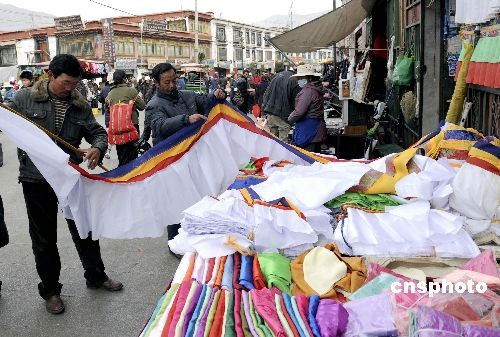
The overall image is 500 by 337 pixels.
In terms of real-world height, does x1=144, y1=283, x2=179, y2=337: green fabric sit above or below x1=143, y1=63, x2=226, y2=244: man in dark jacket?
below

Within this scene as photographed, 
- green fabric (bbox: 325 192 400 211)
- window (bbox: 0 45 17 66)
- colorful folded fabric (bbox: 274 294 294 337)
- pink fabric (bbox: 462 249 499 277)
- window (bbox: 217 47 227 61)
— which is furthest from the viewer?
window (bbox: 217 47 227 61)

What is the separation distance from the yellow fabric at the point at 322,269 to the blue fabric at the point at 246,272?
0.89 ft

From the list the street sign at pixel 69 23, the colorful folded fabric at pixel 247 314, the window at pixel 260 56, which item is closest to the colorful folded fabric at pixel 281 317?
the colorful folded fabric at pixel 247 314

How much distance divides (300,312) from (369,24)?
38.3ft

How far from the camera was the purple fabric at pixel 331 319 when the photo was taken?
6.53 ft

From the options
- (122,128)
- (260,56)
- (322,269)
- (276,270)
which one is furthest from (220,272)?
(260,56)

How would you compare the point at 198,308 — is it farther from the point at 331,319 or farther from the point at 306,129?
the point at 306,129

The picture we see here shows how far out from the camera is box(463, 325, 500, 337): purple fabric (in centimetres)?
176

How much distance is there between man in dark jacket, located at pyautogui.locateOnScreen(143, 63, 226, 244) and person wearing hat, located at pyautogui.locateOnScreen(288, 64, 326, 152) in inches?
95.3

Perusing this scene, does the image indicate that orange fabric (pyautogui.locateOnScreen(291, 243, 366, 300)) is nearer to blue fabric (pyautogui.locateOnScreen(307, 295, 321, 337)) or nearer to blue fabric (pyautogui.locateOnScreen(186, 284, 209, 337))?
blue fabric (pyautogui.locateOnScreen(307, 295, 321, 337))

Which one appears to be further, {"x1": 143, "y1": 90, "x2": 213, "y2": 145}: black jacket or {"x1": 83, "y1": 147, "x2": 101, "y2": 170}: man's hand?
{"x1": 143, "y1": 90, "x2": 213, "y2": 145}: black jacket

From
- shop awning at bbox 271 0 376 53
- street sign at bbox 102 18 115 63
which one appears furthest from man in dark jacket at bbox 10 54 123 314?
street sign at bbox 102 18 115 63

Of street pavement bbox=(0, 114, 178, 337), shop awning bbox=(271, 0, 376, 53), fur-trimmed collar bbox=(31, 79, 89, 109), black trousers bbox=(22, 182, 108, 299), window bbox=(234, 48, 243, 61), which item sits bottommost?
street pavement bbox=(0, 114, 178, 337)

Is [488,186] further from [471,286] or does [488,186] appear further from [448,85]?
[448,85]
